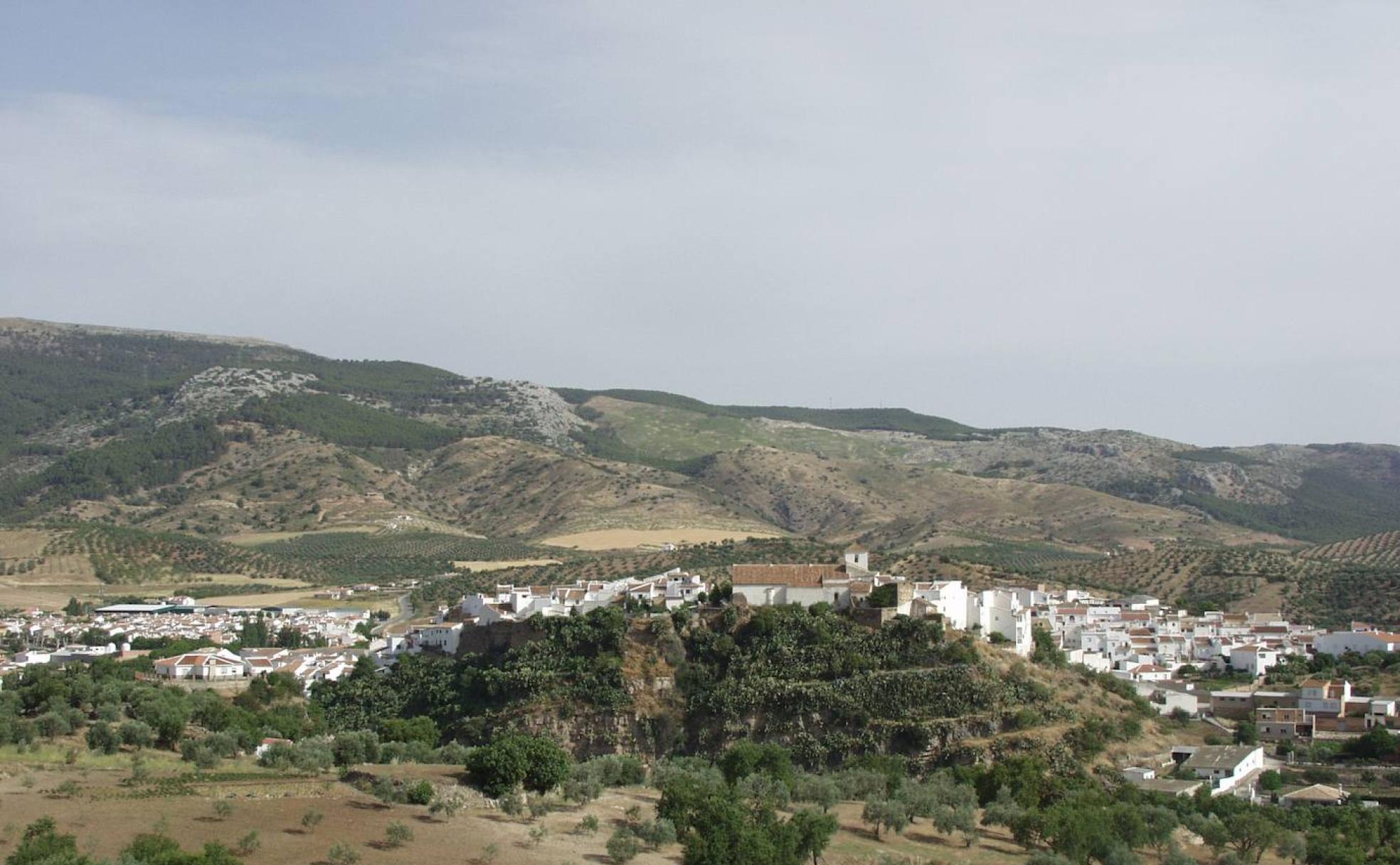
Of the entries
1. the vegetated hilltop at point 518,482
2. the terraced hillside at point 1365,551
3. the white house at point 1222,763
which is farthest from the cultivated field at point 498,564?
the white house at point 1222,763

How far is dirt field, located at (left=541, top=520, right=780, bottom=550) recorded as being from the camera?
111 m

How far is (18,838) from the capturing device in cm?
2891

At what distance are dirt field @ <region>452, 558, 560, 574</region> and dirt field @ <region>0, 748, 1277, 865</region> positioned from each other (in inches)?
2280

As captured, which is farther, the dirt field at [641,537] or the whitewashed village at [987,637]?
the dirt field at [641,537]

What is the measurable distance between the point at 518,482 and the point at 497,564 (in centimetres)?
4520

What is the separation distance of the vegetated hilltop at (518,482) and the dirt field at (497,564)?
471 inches

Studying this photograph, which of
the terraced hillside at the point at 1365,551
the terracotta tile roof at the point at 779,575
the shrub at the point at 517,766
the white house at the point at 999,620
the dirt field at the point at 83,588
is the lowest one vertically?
the dirt field at the point at 83,588

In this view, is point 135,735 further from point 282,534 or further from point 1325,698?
point 282,534

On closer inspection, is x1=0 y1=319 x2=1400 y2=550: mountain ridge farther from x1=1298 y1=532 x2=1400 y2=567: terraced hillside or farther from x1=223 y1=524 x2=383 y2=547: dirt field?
x1=1298 y1=532 x2=1400 y2=567: terraced hillside

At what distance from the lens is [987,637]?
53375 millimetres

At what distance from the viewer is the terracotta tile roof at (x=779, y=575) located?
179ft

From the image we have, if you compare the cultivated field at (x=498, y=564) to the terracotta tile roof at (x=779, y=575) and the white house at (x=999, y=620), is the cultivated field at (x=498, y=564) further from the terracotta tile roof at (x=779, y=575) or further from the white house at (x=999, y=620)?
the white house at (x=999, y=620)

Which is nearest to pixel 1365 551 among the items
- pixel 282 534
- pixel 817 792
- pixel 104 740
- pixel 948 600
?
pixel 948 600

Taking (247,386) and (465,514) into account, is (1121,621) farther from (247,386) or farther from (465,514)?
(247,386)
